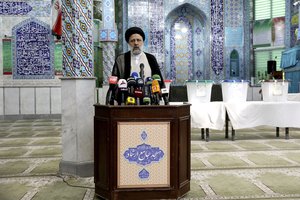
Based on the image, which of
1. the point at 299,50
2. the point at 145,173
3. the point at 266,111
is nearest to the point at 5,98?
the point at 266,111

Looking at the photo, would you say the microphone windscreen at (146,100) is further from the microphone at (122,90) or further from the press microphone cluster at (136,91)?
the microphone at (122,90)

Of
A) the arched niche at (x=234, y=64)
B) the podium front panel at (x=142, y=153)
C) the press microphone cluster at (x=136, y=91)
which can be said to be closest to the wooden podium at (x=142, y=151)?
the podium front panel at (x=142, y=153)

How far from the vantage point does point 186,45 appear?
12328 millimetres

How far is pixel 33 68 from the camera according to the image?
8.83 metres

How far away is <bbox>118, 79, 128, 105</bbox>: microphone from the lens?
2.56m

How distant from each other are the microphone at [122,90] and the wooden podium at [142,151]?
15 centimetres

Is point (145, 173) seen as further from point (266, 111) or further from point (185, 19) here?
point (185, 19)

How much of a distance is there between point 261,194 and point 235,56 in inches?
379

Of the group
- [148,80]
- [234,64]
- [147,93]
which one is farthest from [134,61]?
[234,64]

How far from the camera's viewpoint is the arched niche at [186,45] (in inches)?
482

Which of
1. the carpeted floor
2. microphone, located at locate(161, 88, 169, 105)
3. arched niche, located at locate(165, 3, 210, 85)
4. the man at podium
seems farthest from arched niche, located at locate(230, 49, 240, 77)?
microphone, located at locate(161, 88, 169, 105)

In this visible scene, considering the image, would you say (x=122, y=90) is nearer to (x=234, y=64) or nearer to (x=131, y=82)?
(x=131, y=82)

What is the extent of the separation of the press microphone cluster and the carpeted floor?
791 mm

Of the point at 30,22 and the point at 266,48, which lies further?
the point at 266,48
